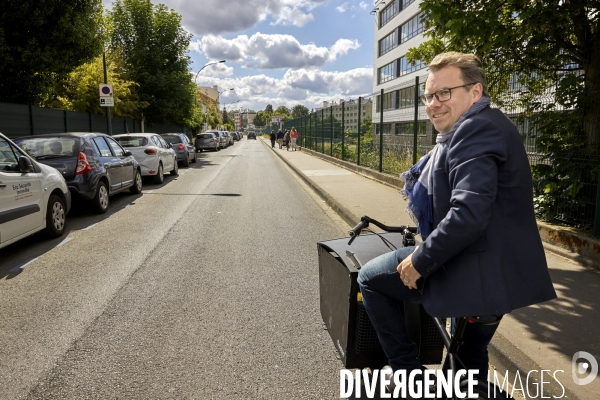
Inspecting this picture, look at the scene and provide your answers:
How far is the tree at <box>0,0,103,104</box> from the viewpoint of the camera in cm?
1390

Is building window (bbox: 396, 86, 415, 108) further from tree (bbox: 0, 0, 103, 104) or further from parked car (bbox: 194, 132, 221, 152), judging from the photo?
parked car (bbox: 194, 132, 221, 152)

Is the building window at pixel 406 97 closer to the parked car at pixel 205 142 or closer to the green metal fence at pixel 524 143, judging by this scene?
the green metal fence at pixel 524 143

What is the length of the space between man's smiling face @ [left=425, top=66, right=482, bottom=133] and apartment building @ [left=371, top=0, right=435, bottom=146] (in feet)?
28.1

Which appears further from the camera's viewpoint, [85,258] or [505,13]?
[505,13]

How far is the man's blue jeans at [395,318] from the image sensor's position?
2.22 meters

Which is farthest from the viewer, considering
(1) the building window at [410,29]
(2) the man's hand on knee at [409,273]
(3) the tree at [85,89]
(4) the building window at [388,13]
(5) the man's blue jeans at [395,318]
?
(4) the building window at [388,13]

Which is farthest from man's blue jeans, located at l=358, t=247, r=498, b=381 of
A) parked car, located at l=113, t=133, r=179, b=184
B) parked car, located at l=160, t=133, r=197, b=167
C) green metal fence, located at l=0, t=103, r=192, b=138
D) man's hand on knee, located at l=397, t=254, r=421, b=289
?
parked car, located at l=160, t=133, r=197, b=167

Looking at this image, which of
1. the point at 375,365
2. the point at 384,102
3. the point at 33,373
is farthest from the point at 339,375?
the point at 384,102

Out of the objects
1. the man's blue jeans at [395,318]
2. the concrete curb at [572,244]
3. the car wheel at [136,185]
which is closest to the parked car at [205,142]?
the car wheel at [136,185]

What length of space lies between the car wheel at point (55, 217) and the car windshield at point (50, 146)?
190 centimetres

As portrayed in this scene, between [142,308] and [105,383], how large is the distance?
1.35 metres

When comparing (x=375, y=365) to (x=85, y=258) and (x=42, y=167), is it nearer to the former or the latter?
(x=85, y=258)

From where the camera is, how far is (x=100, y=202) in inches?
366

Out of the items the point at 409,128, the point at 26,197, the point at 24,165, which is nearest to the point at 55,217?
the point at 26,197
